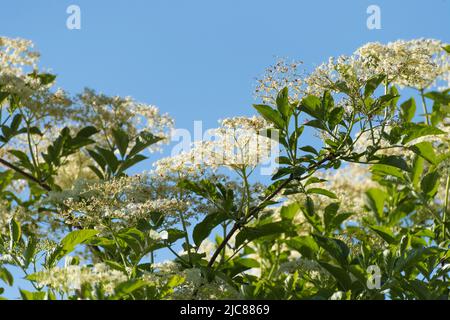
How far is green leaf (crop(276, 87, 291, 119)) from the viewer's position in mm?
3240

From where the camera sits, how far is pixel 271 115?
326cm

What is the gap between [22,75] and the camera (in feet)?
15.0

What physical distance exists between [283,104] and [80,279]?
124cm

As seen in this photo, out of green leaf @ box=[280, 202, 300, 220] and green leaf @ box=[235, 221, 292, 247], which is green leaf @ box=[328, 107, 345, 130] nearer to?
green leaf @ box=[235, 221, 292, 247]

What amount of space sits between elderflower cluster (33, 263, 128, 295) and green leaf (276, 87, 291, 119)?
1.11 metres

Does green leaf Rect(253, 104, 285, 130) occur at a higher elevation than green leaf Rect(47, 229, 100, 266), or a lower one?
higher

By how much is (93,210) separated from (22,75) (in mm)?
1735

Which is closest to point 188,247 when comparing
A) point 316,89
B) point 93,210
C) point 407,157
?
point 93,210

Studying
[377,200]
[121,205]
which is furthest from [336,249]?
[377,200]

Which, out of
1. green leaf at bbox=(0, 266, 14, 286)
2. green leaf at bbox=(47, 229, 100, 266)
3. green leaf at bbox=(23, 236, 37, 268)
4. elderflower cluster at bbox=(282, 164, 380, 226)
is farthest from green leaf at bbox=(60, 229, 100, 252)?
elderflower cluster at bbox=(282, 164, 380, 226)

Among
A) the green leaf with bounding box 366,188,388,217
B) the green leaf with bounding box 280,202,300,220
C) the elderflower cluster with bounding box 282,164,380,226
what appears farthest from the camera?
the green leaf with bounding box 366,188,388,217

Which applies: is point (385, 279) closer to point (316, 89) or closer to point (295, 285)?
point (295, 285)
